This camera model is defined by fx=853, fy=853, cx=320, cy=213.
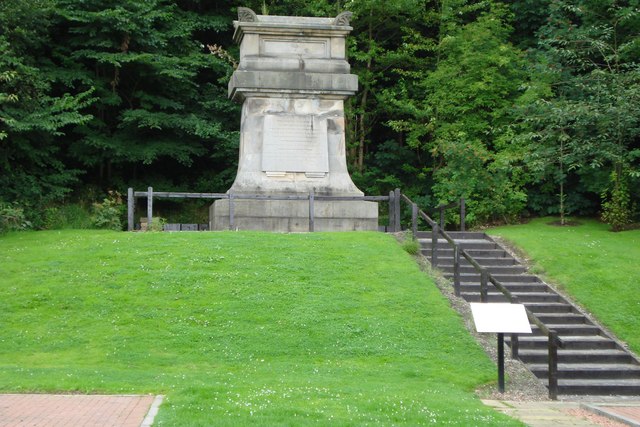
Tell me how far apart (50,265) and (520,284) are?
939 cm

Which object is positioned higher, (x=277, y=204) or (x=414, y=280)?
(x=277, y=204)

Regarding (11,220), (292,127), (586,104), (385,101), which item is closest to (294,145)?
(292,127)

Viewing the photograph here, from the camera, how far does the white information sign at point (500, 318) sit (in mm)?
11534

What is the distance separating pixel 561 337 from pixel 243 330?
218 inches

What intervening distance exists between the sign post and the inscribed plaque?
9.99 m

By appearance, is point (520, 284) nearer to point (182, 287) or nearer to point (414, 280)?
point (414, 280)

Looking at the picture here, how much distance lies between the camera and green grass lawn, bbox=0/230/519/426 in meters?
10.1

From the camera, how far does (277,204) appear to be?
20.7 metres

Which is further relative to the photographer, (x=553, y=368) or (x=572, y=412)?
(x=553, y=368)

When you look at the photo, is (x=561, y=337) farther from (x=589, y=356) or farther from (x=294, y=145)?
(x=294, y=145)

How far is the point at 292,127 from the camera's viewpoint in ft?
70.3

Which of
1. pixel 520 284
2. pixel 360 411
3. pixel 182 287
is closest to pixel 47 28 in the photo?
pixel 182 287

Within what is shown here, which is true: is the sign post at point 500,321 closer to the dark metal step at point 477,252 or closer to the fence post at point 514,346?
the fence post at point 514,346

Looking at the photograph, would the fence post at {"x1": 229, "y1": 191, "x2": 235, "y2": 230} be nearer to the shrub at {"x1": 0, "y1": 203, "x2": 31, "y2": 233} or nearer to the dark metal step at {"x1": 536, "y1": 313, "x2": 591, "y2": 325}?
the shrub at {"x1": 0, "y1": 203, "x2": 31, "y2": 233}
